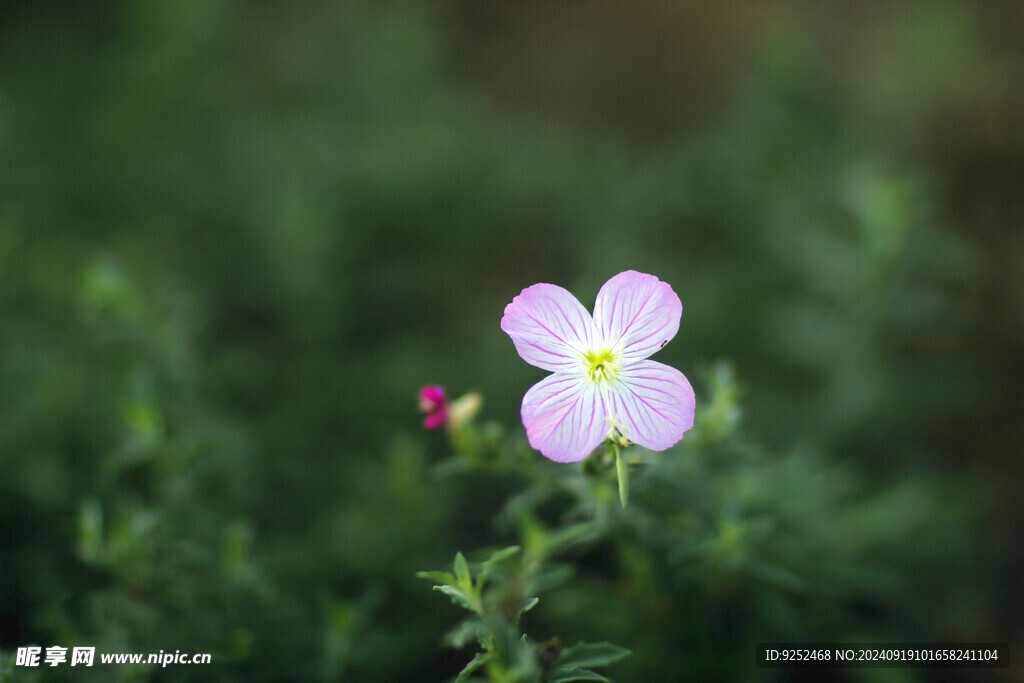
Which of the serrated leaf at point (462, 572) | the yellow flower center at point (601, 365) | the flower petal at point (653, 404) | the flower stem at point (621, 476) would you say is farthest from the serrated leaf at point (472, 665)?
the yellow flower center at point (601, 365)

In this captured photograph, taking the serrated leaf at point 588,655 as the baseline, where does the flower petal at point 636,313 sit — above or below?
above

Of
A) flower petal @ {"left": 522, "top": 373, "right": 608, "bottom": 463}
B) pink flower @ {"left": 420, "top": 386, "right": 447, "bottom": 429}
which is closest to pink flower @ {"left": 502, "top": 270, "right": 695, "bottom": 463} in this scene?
flower petal @ {"left": 522, "top": 373, "right": 608, "bottom": 463}

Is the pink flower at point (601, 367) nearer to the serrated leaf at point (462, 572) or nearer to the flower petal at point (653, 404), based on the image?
the flower petal at point (653, 404)

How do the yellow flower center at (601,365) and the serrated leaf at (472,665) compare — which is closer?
the serrated leaf at (472,665)

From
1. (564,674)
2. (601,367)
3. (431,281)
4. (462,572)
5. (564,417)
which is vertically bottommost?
(564,674)

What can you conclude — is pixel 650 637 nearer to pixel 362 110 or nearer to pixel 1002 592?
pixel 1002 592

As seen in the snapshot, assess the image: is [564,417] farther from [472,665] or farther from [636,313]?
[472,665]

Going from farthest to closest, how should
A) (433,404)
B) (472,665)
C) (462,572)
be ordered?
1. (433,404)
2. (462,572)
3. (472,665)

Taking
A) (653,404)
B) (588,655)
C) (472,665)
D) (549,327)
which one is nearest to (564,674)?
(588,655)
